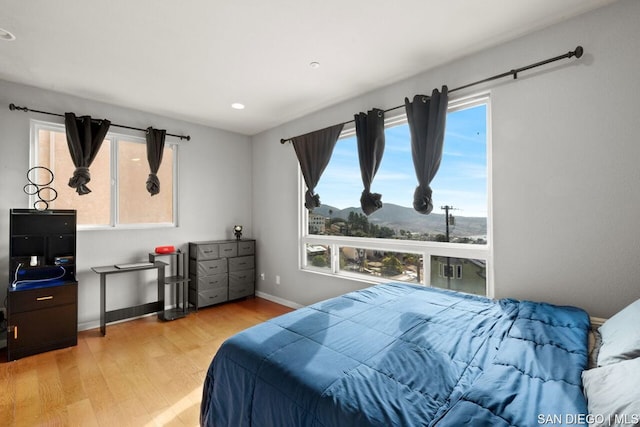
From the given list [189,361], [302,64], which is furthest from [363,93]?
[189,361]

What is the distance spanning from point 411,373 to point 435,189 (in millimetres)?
2000

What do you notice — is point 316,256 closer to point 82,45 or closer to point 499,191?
point 499,191

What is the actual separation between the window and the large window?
6.56 feet

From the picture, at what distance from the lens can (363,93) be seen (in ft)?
11.0

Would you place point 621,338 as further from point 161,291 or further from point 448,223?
point 161,291

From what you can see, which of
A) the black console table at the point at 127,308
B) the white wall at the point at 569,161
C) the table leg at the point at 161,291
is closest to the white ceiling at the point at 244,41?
the white wall at the point at 569,161

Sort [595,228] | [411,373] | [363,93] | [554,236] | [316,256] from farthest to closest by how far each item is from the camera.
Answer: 1. [316,256]
2. [363,93]
3. [554,236]
4. [595,228]
5. [411,373]

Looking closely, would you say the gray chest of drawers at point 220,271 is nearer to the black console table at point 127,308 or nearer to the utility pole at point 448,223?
the black console table at point 127,308

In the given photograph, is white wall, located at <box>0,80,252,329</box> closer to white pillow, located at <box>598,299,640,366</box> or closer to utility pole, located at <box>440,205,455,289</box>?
utility pole, located at <box>440,205,455,289</box>

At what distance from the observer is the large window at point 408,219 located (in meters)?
2.62

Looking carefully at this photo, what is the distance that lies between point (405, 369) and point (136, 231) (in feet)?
12.4

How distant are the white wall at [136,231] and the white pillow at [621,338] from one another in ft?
14.4

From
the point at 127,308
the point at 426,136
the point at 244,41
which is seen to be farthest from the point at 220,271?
the point at 426,136

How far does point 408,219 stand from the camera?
310 centimetres
